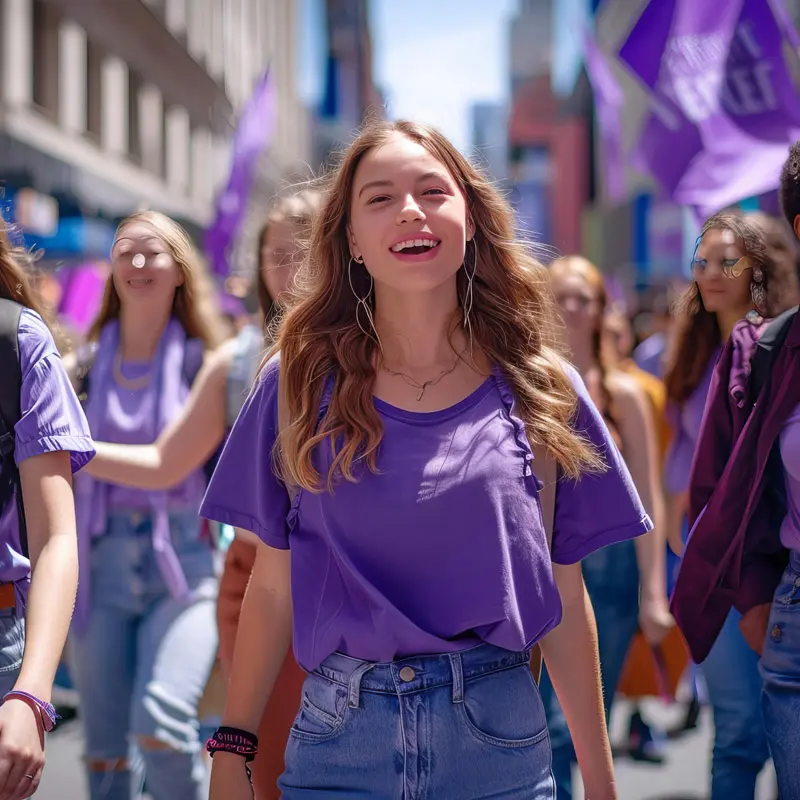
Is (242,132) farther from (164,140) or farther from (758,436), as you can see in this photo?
(164,140)

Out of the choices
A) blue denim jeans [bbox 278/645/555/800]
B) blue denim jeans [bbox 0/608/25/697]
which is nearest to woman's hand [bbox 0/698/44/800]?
blue denim jeans [bbox 0/608/25/697]

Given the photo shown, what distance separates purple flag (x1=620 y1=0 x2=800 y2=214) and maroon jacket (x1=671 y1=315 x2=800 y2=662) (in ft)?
6.45

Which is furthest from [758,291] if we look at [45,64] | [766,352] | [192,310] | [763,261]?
[45,64]

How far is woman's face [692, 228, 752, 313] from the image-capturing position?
2.92 metres

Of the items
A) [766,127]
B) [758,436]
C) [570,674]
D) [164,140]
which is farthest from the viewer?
[164,140]

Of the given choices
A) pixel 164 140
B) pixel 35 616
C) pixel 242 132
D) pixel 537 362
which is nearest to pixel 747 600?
pixel 537 362

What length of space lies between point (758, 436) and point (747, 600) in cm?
40

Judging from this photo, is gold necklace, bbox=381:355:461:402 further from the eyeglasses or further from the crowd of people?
the eyeglasses

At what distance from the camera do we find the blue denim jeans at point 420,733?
2.30m

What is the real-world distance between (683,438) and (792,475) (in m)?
2.18

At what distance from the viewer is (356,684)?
2340 millimetres

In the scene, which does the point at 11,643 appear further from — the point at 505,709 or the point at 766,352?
the point at 766,352

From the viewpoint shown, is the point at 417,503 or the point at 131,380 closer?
the point at 417,503

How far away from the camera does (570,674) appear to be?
258 cm
